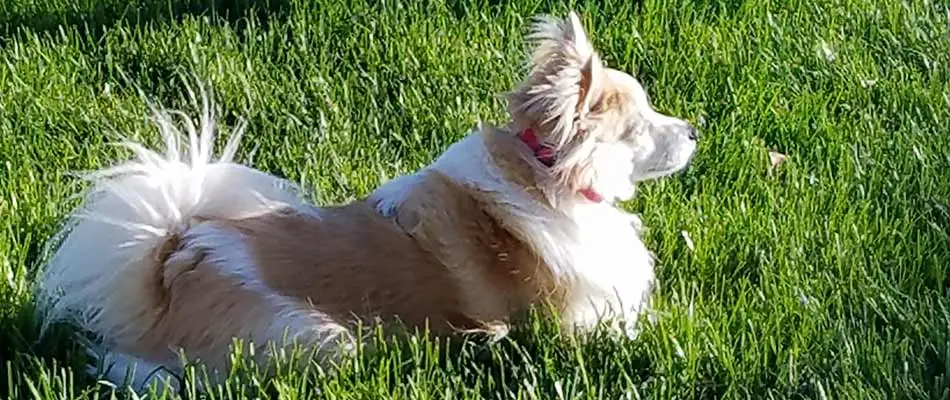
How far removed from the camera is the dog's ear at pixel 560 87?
2.45m

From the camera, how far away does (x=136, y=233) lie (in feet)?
8.05

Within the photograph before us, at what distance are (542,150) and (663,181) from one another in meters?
0.77

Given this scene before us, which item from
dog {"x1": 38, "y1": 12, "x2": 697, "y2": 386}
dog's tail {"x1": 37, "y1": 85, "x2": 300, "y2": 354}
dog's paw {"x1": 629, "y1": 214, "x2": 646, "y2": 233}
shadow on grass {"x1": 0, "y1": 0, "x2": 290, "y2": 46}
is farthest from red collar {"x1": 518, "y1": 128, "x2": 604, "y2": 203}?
shadow on grass {"x1": 0, "y1": 0, "x2": 290, "y2": 46}

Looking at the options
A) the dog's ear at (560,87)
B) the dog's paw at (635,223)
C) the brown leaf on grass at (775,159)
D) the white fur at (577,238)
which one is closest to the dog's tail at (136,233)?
the white fur at (577,238)

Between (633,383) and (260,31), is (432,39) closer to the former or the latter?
(260,31)

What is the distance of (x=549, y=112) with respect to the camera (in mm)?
2441

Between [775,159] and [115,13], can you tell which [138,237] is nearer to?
[775,159]

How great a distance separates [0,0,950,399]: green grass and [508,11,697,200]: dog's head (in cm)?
28

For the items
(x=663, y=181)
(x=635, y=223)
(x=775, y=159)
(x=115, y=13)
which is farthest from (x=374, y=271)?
(x=115, y=13)

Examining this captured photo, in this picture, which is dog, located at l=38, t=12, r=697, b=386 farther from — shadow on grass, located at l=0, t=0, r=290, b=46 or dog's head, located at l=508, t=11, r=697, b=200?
shadow on grass, located at l=0, t=0, r=290, b=46

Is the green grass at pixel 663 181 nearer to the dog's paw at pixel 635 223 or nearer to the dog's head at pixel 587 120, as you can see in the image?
the dog's paw at pixel 635 223

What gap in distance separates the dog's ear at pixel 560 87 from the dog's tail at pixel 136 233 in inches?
19.1

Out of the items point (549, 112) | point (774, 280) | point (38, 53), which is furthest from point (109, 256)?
point (38, 53)

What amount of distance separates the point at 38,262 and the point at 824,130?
1.85 m
